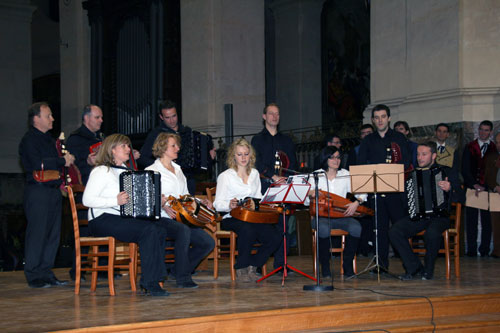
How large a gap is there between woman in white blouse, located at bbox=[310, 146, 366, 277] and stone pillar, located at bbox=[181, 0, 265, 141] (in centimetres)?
574

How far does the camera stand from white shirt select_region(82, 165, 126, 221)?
20.6 feet

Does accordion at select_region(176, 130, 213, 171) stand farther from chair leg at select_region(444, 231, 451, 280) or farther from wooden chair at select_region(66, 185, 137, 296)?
chair leg at select_region(444, 231, 451, 280)

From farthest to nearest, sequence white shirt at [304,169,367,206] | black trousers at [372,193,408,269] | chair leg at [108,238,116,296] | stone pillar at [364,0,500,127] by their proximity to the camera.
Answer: stone pillar at [364,0,500,127] < black trousers at [372,193,408,269] < white shirt at [304,169,367,206] < chair leg at [108,238,116,296]

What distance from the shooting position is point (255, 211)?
7148 millimetres

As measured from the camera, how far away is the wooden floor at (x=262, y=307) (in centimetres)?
498

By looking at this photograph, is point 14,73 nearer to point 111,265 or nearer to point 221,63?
point 221,63

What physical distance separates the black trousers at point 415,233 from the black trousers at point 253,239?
1.24m

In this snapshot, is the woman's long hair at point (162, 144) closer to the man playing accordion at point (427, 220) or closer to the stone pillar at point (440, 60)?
the man playing accordion at point (427, 220)

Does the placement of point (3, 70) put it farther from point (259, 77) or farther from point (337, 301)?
point (337, 301)

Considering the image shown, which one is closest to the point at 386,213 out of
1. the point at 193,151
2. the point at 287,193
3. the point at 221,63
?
the point at 287,193

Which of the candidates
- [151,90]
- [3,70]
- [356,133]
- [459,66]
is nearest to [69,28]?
[3,70]

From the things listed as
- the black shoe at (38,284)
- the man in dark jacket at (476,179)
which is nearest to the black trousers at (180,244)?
the black shoe at (38,284)

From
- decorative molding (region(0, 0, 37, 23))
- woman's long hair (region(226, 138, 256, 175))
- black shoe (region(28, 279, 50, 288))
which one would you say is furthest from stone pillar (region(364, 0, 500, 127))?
decorative molding (region(0, 0, 37, 23))

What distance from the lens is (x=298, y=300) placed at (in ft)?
19.0
